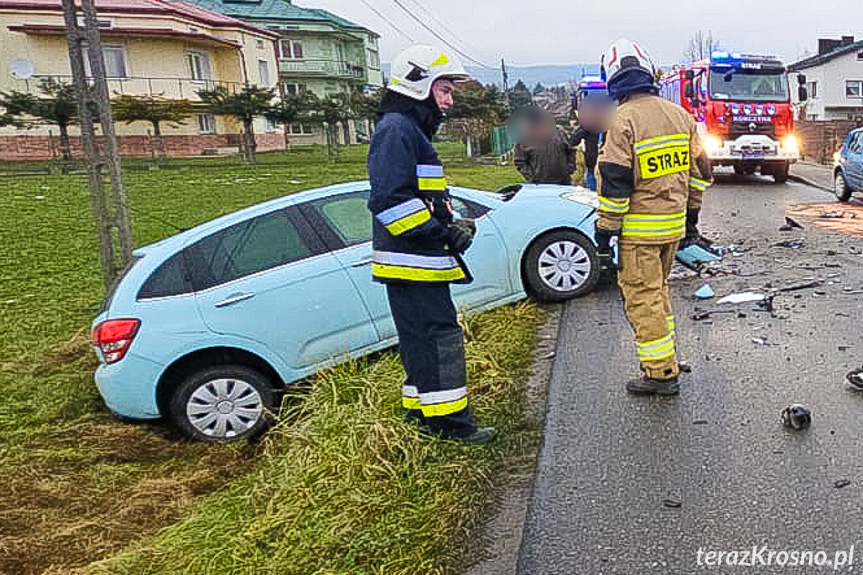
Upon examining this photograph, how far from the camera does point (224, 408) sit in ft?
16.1

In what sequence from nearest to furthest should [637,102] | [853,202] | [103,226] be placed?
[637,102] < [103,226] < [853,202]

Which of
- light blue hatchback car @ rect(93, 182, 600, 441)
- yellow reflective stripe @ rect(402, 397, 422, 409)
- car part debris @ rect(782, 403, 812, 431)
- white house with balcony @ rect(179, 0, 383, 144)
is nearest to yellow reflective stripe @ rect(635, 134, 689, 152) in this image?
car part debris @ rect(782, 403, 812, 431)

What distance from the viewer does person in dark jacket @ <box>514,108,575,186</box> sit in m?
8.88

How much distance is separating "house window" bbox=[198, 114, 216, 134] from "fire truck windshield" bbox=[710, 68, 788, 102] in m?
26.0

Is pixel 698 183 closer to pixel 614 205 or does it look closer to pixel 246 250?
pixel 614 205

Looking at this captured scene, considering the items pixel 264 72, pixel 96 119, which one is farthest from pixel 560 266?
pixel 264 72

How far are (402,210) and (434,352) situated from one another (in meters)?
0.73

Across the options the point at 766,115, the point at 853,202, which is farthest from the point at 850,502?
the point at 766,115

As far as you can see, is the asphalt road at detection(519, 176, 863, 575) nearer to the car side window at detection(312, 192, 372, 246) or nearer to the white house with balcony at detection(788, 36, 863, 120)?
the car side window at detection(312, 192, 372, 246)

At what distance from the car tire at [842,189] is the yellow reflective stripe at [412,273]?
1272 centimetres

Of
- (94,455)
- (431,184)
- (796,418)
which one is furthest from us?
(94,455)

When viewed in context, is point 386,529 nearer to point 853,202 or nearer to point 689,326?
point 689,326

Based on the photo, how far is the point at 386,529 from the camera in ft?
9.71

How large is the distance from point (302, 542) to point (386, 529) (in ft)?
1.10
